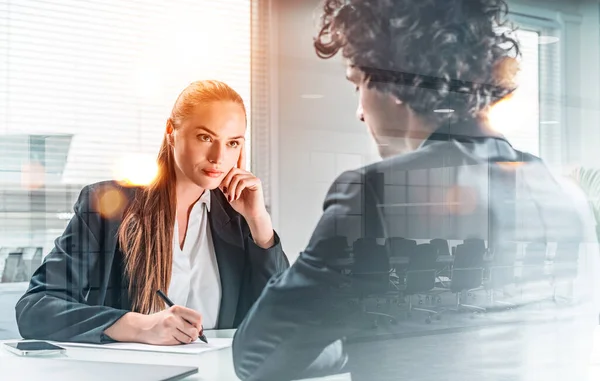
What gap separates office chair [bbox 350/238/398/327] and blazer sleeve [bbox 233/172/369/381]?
0.15 ft

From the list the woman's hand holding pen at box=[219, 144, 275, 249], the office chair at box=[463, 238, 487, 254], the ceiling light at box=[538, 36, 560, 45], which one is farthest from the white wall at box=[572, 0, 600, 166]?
the woman's hand holding pen at box=[219, 144, 275, 249]

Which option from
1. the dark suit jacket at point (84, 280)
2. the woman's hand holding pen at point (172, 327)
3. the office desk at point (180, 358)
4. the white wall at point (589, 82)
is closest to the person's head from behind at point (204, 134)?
the dark suit jacket at point (84, 280)

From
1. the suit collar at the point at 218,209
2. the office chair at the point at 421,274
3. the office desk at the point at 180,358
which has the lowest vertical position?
the office desk at the point at 180,358

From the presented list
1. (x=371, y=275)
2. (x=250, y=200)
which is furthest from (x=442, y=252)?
(x=250, y=200)

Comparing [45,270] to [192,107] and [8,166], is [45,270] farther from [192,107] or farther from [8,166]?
[192,107]

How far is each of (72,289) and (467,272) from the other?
145cm

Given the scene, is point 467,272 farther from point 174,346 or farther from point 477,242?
point 174,346

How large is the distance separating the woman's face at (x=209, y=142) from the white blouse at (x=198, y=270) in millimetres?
70

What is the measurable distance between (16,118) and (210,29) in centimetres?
60

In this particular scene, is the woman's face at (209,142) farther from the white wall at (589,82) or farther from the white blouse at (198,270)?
the white wall at (589,82)

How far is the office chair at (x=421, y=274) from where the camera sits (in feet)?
8.99

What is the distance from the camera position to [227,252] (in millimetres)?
2303

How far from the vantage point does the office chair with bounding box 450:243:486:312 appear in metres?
2.84

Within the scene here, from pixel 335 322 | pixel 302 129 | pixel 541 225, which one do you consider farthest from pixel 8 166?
pixel 541 225
